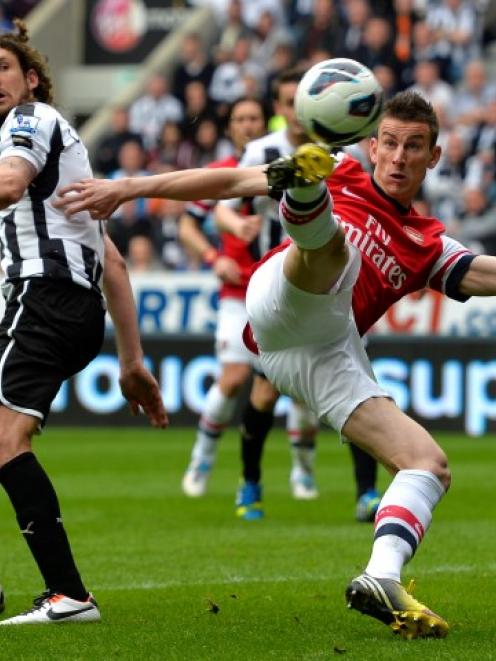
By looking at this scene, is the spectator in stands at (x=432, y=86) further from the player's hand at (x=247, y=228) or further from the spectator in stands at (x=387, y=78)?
the player's hand at (x=247, y=228)

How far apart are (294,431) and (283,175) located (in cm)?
574

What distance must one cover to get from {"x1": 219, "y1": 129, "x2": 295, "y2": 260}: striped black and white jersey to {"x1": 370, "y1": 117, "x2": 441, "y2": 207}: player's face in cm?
344

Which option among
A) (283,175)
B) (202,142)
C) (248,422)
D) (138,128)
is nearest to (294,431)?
(248,422)

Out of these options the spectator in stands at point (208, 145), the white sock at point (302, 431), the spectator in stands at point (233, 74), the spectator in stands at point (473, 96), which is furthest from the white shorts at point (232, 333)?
the spectator in stands at point (233, 74)

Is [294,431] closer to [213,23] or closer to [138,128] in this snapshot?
[138,128]

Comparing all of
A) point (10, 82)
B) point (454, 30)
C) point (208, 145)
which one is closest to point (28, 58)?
point (10, 82)

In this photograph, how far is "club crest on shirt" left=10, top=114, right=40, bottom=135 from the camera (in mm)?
5875

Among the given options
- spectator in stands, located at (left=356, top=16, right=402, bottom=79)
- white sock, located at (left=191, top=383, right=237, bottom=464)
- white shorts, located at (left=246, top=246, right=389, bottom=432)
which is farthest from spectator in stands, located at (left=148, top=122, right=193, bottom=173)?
white shorts, located at (left=246, top=246, right=389, bottom=432)

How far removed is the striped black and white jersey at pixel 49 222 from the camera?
6.03m

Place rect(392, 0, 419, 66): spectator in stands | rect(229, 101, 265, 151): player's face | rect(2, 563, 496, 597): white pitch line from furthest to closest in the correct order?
1. rect(392, 0, 419, 66): spectator in stands
2. rect(229, 101, 265, 151): player's face
3. rect(2, 563, 496, 597): white pitch line

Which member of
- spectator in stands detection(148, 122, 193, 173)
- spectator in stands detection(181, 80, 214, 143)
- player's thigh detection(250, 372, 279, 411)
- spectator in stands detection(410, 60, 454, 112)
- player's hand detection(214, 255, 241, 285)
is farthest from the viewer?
spectator in stands detection(181, 80, 214, 143)

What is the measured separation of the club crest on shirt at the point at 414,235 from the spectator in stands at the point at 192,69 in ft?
52.6

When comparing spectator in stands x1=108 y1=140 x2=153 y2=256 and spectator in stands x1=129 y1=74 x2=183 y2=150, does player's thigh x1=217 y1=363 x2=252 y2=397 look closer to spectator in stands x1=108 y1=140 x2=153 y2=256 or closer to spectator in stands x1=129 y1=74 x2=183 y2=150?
spectator in stands x1=108 y1=140 x2=153 y2=256

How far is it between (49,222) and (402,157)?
141cm
